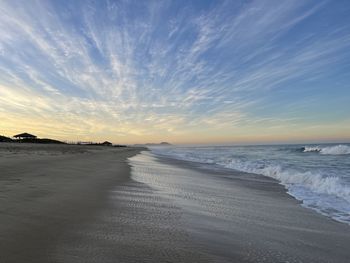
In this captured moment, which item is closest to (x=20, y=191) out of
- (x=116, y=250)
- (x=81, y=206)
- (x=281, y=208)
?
(x=81, y=206)

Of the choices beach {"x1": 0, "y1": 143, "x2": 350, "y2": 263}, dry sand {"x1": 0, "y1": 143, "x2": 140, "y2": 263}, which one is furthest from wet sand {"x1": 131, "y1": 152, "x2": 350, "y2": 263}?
dry sand {"x1": 0, "y1": 143, "x2": 140, "y2": 263}

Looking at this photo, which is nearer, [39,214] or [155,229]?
[155,229]

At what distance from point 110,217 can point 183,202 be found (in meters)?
2.59

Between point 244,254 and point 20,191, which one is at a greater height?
point 20,191

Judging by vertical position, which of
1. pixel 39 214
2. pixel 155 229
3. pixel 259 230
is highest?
pixel 39 214

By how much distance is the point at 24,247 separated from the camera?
3.92 metres

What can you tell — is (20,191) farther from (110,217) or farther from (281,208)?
(281,208)

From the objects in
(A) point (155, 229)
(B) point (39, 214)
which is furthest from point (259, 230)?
(B) point (39, 214)

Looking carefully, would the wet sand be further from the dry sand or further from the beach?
the dry sand

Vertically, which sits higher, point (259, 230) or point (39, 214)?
point (39, 214)

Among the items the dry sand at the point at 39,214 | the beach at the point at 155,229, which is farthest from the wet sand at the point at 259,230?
the dry sand at the point at 39,214

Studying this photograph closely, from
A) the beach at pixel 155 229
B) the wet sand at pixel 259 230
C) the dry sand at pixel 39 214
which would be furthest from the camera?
the wet sand at pixel 259 230

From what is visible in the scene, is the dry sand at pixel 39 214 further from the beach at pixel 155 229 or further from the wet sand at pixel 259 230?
the wet sand at pixel 259 230

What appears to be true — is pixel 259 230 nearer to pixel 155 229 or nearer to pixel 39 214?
pixel 155 229
